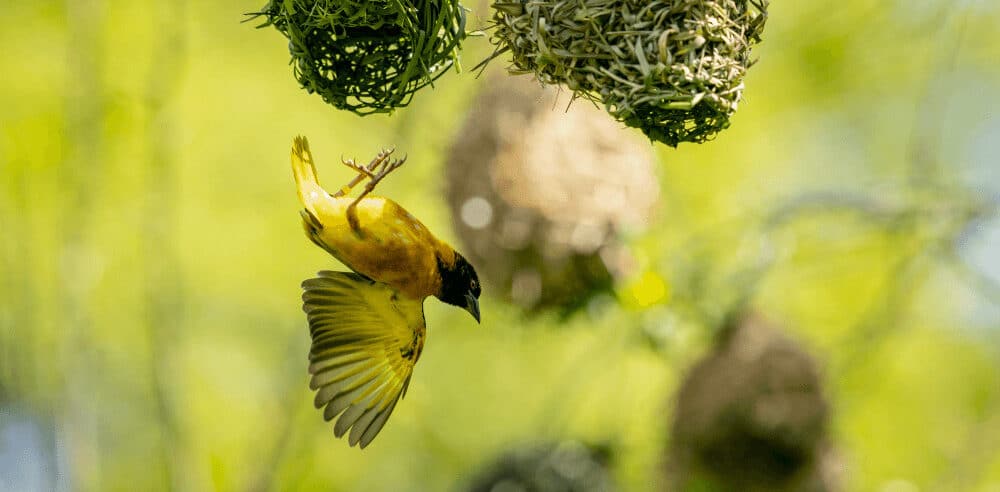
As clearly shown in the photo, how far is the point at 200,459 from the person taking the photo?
652 cm

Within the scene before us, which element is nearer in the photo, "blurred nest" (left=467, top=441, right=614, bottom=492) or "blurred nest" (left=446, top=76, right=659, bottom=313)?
"blurred nest" (left=446, top=76, right=659, bottom=313)

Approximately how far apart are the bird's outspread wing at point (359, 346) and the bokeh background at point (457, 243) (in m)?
1.74

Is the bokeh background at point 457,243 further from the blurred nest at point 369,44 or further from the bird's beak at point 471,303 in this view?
the blurred nest at point 369,44

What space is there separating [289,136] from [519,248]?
372cm

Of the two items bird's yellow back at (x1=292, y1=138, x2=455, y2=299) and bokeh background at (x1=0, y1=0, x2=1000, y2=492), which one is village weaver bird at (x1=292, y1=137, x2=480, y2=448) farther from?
bokeh background at (x1=0, y1=0, x2=1000, y2=492)

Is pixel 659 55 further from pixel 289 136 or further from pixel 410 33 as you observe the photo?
pixel 289 136

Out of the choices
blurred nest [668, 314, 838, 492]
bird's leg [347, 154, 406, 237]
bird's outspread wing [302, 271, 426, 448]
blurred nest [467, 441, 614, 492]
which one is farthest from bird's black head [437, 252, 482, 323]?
blurred nest [467, 441, 614, 492]

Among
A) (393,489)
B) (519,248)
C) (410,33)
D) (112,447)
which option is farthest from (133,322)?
(410,33)

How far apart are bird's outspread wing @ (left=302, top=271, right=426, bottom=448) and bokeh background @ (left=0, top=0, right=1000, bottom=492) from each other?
1.74m

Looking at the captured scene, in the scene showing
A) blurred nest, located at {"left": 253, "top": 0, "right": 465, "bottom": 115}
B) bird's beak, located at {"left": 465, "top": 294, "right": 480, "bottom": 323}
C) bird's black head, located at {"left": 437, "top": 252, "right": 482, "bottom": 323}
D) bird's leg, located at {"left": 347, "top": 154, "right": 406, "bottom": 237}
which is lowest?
bird's beak, located at {"left": 465, "top": 294, "right": 480, "bottom": 323}

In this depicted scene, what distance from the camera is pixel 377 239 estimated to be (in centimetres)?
277

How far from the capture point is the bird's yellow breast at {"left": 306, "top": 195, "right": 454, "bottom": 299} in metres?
2.75

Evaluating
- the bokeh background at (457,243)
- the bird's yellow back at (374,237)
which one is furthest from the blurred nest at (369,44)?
the bokeh background at (457,243)

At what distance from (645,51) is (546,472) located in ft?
12.0
